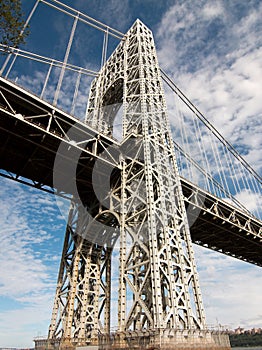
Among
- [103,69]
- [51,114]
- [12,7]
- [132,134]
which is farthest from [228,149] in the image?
[12,7]

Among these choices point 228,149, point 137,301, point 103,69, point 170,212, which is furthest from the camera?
point 228,149

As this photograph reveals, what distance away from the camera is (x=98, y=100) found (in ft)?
83.4

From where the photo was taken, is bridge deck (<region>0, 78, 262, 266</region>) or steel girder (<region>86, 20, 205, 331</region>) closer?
steel girder (<region>86, 20, 205, 331</region>)

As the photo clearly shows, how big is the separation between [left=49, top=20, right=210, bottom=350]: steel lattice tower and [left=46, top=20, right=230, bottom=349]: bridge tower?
0.14 ft

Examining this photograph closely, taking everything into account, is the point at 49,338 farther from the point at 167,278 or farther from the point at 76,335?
the point at 167,278

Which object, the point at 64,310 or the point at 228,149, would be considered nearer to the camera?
the point at 64,310

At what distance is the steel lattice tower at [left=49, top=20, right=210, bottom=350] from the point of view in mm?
11812

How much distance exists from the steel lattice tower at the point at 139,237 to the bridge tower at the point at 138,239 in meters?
0.04

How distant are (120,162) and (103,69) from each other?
14502mm

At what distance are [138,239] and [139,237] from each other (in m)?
0.36

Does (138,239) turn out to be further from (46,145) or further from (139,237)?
(46,145)

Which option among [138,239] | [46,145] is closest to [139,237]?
[138,239]

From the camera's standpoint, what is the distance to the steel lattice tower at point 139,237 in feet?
38.8

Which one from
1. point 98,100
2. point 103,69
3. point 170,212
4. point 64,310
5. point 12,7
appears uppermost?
point 103,69
